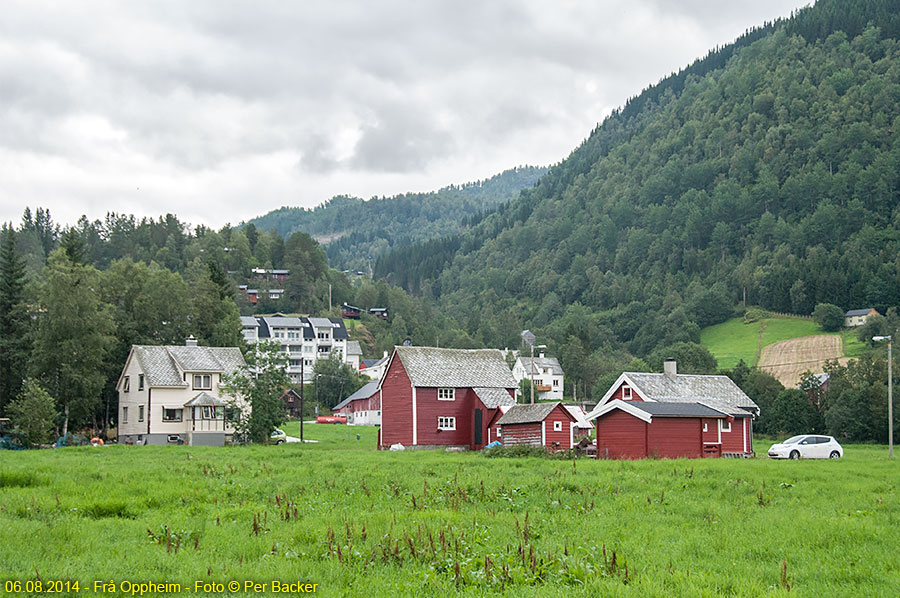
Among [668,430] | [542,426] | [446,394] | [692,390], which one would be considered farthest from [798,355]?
[668,430]

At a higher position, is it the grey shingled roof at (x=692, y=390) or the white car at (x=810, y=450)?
the grey shingled roof at (x=692, y=390)

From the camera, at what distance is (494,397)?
5856 cm

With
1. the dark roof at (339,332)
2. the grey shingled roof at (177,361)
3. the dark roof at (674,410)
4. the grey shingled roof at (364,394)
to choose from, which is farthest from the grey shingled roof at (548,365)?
the dark roof at (674,410)

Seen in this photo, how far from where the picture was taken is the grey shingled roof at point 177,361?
64.2 meters

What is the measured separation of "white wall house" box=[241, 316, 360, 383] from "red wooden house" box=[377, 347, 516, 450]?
315ft

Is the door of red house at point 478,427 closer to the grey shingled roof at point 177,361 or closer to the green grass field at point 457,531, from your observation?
the grey shingled roof at point 177,361

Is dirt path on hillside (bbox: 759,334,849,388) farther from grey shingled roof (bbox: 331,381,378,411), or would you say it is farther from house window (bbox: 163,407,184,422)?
house window (bbox: 163,407,184,422)

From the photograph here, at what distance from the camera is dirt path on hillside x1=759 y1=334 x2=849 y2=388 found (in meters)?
109

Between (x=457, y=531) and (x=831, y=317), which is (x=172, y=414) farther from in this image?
(x=831, y=317)

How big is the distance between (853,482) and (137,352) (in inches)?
2046

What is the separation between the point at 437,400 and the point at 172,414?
20538mm

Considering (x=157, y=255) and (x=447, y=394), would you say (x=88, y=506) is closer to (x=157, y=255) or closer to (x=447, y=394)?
(x=447, y=394)

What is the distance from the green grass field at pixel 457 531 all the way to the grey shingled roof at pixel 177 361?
3641 centimetres

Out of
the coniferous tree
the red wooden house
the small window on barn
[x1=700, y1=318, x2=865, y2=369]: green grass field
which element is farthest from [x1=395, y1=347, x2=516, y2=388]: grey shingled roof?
[x1=700, y1=318, x2=865, y2=369]: green grass field
